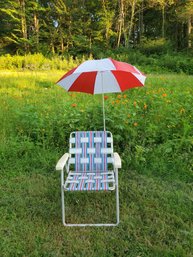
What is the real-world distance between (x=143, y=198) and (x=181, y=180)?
0.69 metres

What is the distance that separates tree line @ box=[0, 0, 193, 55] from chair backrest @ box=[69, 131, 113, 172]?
19477mm

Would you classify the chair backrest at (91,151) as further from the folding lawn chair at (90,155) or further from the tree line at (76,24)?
the tree line at (76,24)

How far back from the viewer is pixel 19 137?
Result: 4.23 meters

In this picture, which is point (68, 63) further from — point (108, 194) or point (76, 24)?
point (108, 194)

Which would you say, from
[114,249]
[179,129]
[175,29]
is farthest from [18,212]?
[175,29]

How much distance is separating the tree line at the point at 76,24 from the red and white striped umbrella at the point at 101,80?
1927 cm

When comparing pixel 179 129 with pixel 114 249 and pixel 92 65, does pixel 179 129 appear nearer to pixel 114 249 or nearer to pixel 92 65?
pixel 92 65

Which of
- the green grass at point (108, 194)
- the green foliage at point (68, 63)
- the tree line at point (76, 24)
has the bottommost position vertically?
the green grass at point (108, 194)

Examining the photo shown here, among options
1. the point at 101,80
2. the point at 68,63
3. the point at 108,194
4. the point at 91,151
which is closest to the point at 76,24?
the point at 68,63

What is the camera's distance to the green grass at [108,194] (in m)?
2.32

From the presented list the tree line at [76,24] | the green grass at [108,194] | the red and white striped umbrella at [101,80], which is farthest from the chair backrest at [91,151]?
the tree line at [76,24]

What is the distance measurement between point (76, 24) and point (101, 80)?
22034mm

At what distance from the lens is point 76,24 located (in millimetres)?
23297

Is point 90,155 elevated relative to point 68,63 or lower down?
lower down
